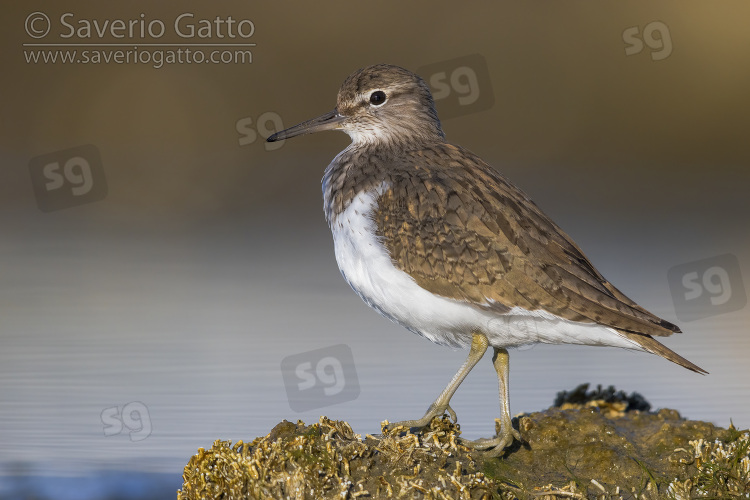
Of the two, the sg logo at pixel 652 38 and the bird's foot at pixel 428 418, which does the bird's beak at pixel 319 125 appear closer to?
the bird's foot at pixel 428 418

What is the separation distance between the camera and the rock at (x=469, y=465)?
5141 mm

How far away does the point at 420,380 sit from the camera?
8.09 m

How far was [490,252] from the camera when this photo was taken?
6.03 m

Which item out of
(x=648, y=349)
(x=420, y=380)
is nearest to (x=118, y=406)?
(x=420, y=380)

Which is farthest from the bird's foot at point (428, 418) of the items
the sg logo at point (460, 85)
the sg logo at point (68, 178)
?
the sg logo at point (68, 178)

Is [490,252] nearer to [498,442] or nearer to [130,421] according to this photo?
[498,442]

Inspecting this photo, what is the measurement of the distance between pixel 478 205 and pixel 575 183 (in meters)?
9.58

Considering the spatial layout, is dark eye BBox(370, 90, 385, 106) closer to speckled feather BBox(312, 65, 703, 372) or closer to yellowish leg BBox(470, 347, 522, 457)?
speckled feather BBox(312, 65, 703, 372)

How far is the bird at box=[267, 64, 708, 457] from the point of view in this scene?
589 cm

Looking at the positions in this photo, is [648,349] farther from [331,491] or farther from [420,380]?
[420,380]

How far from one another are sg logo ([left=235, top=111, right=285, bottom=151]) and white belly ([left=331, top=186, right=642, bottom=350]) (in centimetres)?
839

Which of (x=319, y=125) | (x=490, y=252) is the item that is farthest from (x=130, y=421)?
(x=490, y=252)

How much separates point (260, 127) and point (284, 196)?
6.50 ft

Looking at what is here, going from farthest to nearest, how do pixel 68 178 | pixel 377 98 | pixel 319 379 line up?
pixel 68 178
pixel 319 379
pixel 377 98
